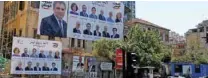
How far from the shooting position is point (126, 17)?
42.2 meters

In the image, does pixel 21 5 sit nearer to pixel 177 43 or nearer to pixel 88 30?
pixel 88 30

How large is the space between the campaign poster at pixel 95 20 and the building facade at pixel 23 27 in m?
1.75

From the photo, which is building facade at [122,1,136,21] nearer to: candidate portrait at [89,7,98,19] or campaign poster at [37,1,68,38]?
candidate portrait at [89,7,98,19]

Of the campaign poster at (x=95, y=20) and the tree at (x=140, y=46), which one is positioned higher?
the campaign poster at (x=95, y=20)

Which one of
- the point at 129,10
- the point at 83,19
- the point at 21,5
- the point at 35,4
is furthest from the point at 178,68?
the point at 21,5

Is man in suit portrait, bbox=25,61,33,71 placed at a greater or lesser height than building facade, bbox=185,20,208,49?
lesser

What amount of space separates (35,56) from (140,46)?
430 inches

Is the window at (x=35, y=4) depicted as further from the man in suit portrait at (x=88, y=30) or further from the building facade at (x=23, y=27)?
the man in suit portrait at (x=88, y=30)

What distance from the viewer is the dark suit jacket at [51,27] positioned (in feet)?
101

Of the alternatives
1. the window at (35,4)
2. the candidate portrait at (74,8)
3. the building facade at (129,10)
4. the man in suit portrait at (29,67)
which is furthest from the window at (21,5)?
the building facade at (129,10)

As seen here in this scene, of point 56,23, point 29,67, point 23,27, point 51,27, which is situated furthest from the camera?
point 56,23

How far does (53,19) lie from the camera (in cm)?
3170

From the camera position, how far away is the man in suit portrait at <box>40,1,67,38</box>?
1218 inches

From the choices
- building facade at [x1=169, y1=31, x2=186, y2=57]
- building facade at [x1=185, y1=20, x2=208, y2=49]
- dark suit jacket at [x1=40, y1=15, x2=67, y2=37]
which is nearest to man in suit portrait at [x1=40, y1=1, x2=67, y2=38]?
dark suit jacket at [x1=40, y1=15, x2=67, y2=37]
